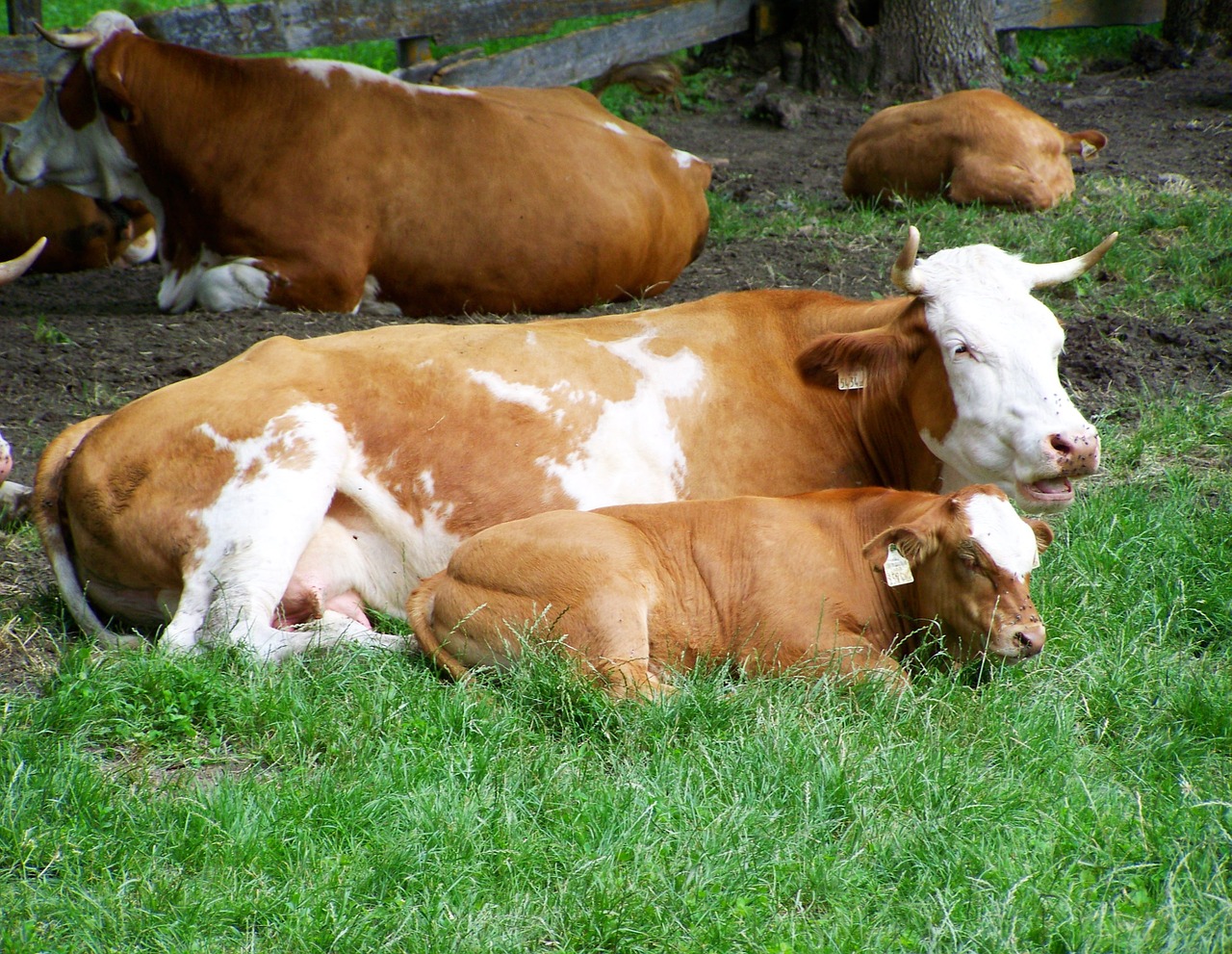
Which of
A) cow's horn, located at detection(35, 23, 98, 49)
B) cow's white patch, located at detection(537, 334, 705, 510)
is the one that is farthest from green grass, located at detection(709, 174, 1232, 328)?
cow's horn, located at detection(35, 23, 98, 49)

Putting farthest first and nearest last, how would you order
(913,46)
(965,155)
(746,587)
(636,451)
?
(913,46) < (965,155) < (636,451) < (746,587)

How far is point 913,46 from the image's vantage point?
13320mm

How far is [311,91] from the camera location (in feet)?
25.0

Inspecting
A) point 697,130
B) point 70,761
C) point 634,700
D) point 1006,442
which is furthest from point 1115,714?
point 697,130

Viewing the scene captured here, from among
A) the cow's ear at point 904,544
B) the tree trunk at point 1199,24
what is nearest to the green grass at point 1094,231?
the cow's ear at point 904,544

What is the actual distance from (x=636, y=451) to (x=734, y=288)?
3391 millimetres

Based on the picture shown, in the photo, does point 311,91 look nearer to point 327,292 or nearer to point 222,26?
point 327,292

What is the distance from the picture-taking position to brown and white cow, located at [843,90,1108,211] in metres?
9.41

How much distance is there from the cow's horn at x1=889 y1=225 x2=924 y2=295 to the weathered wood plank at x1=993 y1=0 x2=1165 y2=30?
12.3 metres

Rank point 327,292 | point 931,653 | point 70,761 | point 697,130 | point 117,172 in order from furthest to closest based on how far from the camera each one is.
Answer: point 697,130
point 117,172
point 327,292
point 931,653
point 70,761

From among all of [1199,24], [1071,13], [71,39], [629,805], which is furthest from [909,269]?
[1071,13]

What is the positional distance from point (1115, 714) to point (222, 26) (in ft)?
25.9

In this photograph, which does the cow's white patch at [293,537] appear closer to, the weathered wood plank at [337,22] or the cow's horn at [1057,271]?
the cow's horn at [1057,271]

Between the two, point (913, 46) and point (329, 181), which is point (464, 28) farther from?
point (913, 46)
